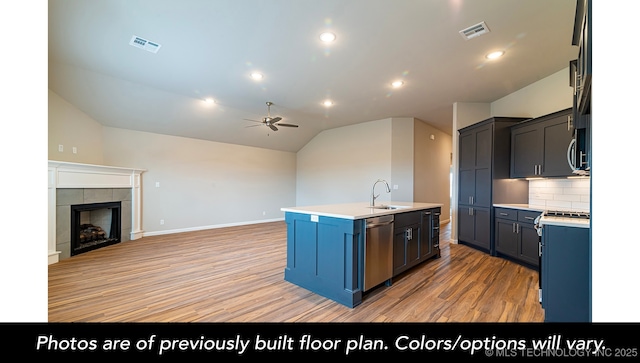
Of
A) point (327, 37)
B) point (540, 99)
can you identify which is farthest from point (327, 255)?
point (540, 99)

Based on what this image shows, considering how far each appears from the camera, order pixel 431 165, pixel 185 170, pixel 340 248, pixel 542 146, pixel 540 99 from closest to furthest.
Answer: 1. pixel 340 248
2. pixel 542 146
3. pixel 540 99
4. pixel 185 170
5. pixel 431 165

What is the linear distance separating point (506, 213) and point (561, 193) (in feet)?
2.51

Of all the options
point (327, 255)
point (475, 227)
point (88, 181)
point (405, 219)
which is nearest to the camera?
point (327, 255)

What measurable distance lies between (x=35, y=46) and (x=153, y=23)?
7.84 ft

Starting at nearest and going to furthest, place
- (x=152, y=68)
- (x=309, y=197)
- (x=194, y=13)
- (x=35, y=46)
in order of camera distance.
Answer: (x=35, y=46), (x=194, y=13), (x=152, y=68), (x=309, y=197)

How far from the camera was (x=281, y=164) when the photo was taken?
335 inches

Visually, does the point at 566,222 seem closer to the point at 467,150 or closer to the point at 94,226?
the point at 467,150

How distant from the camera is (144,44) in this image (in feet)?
9.90

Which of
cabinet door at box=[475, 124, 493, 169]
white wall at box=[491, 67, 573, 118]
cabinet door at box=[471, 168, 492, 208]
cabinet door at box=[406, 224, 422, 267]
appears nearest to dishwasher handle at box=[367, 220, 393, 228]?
cabinet door at box=[406, 224, 422, 267]

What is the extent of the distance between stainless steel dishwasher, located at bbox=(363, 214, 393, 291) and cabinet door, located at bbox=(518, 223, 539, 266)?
2231 mm

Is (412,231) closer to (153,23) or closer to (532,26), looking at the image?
(532,26)

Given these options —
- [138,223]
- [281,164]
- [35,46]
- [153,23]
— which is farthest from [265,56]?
[281,164]

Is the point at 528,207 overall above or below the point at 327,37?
below

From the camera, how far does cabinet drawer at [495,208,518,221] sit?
3.72 meters
